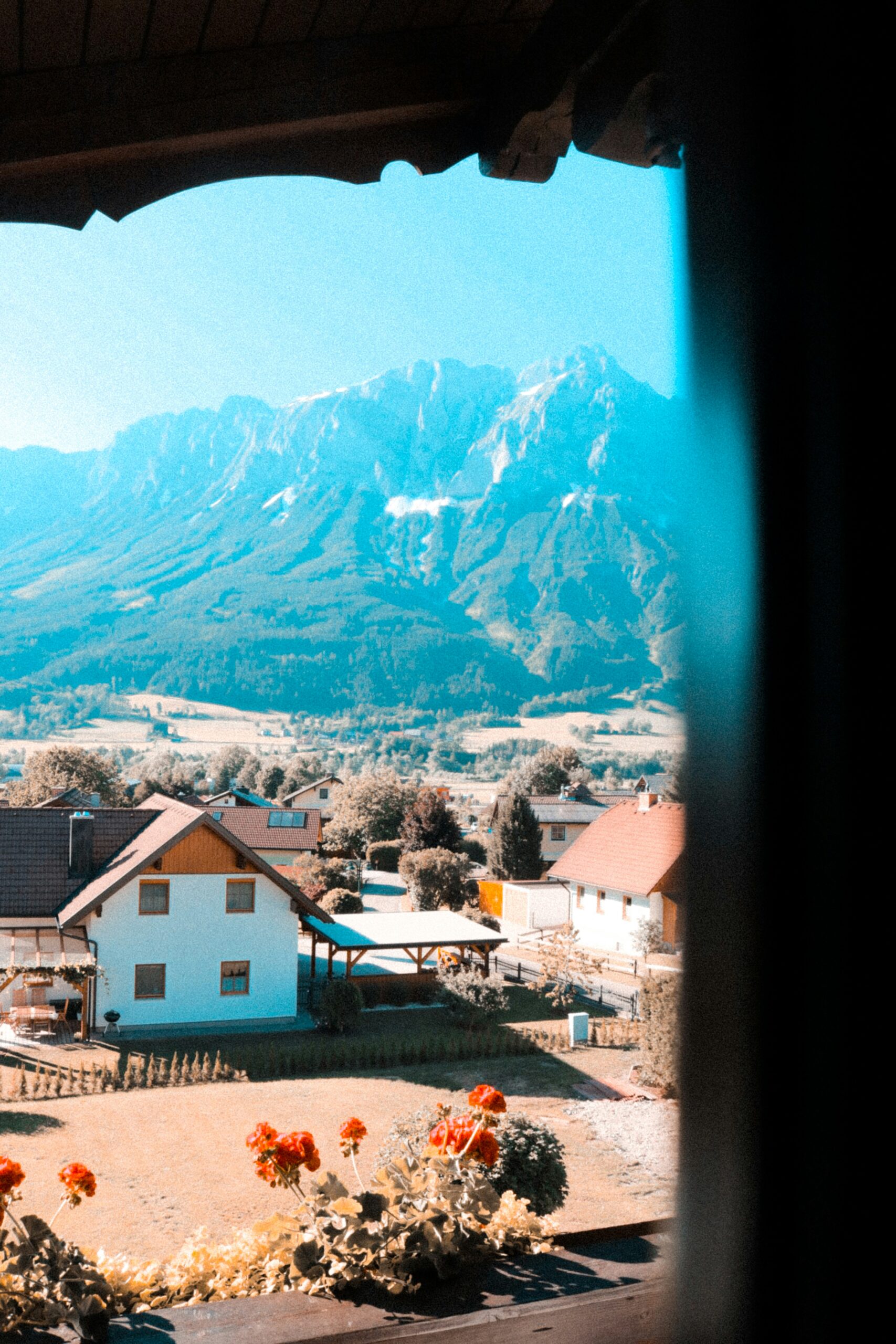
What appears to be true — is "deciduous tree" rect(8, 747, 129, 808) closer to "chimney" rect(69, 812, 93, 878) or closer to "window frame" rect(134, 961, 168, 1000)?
"chimney" rect(69, 812, 93, 878)

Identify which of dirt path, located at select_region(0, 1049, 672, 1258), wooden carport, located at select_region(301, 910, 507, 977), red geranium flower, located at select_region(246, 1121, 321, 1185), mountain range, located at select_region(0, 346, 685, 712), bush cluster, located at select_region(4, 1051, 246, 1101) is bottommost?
bush cluster, located at select_region(4, 1051, 246, 1101)

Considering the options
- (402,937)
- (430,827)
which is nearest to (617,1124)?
(402,937)

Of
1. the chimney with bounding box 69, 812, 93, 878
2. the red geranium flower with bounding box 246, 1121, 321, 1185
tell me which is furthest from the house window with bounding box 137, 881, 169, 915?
the red geranium flower with bounding box 246, 1121, 321, 1185

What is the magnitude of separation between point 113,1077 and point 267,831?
28.3ft

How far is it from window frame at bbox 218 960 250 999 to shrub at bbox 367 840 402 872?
31.6ft

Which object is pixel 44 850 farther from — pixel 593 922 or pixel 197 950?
pixel 593 922

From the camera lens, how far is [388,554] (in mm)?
53125

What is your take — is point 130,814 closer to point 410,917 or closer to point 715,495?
point 410,917

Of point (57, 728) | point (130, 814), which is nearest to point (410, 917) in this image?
point (130, 814)

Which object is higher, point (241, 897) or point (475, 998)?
point (241, 897)

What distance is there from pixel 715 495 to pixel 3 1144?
7169 mm

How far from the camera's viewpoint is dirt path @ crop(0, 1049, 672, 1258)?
482 centimetres

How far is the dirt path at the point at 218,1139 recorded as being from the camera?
4.82 m

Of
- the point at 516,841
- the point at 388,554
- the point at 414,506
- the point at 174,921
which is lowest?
the point at 174,921
